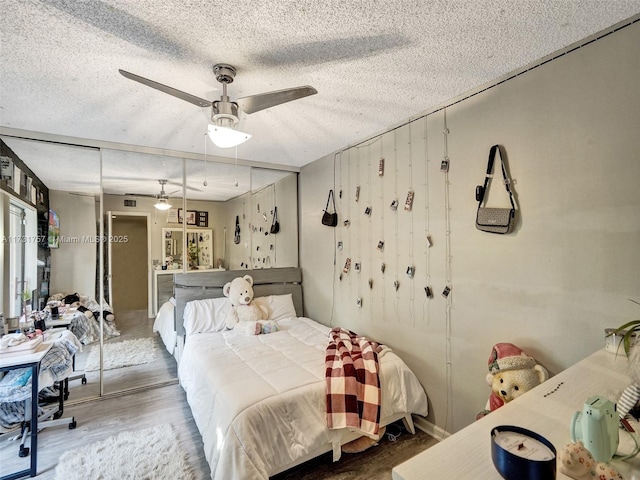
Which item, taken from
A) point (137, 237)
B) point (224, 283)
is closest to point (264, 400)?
point (224, 283)

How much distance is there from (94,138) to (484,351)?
11.8ft

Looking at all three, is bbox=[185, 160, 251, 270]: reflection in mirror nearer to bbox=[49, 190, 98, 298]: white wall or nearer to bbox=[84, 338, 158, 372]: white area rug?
bbox=[49, 190, 98, 298]: white wall

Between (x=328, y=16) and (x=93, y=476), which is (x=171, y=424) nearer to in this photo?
(x=93, y=476)

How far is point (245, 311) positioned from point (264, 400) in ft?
4.88

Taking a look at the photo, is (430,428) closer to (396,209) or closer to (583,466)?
(396,209)

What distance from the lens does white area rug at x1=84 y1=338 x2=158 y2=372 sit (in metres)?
3.14

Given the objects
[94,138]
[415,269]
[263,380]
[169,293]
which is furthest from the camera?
[169,293]

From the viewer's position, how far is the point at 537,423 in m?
0.95

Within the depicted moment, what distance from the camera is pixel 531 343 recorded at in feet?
5.79

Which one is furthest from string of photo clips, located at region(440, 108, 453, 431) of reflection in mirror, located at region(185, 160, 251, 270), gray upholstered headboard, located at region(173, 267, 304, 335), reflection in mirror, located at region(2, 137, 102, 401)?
reflection in mirror, located at region(2, 137, 102, 401)

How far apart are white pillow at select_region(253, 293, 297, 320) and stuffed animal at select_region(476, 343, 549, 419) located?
7.28 feet

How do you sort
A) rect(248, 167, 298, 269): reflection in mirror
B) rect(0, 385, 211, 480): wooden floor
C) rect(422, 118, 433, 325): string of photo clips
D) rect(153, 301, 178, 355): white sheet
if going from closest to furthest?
1. rect(0, 385, 211, 480): wooden floor
2. rect(422, 118, 433, 325): string of photo clips
3. rect(153, 301, 178, 355): white sheet
4. rect(248, 167, 298, 269): reflection in mirror

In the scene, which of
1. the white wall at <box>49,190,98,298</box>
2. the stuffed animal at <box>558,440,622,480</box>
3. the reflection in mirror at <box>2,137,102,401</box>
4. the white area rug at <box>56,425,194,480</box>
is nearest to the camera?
the stuffed animal at <box>558,440,622,480</box>

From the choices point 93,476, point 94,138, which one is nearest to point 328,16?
point 94,138
